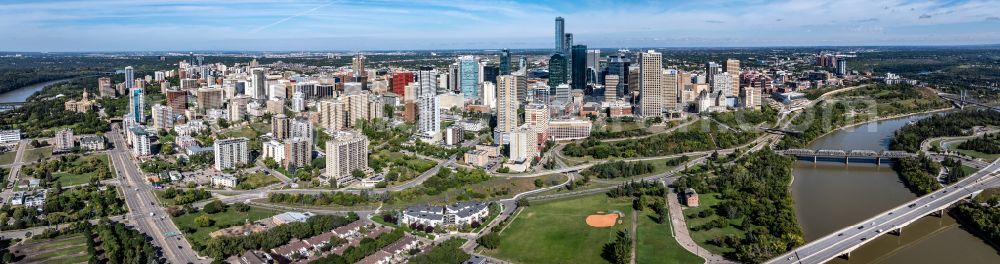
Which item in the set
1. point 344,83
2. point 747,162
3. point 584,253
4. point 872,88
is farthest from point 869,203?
point 344,83

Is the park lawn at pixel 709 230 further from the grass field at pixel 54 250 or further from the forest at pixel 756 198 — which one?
the grass field at pixel 54 250

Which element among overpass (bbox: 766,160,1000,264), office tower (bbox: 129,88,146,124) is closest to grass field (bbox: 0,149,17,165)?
office tower (bbox: 129,88,146,124)

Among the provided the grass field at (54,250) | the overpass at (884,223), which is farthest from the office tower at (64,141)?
the overpass at (884,223)

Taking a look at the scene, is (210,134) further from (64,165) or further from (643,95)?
(643,95)

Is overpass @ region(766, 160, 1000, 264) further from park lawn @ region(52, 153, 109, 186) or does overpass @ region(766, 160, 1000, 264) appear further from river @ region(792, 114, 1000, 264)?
park lawn @ region(52, 153, 109, 186)

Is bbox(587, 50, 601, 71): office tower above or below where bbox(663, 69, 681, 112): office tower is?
above

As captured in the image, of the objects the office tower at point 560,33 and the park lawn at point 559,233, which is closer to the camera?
the park lawn at point 559,233

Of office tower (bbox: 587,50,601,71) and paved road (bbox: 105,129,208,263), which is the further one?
office tower (bbox: 587,50,601,71)

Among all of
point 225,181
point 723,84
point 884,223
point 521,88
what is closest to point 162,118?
point 225,181
